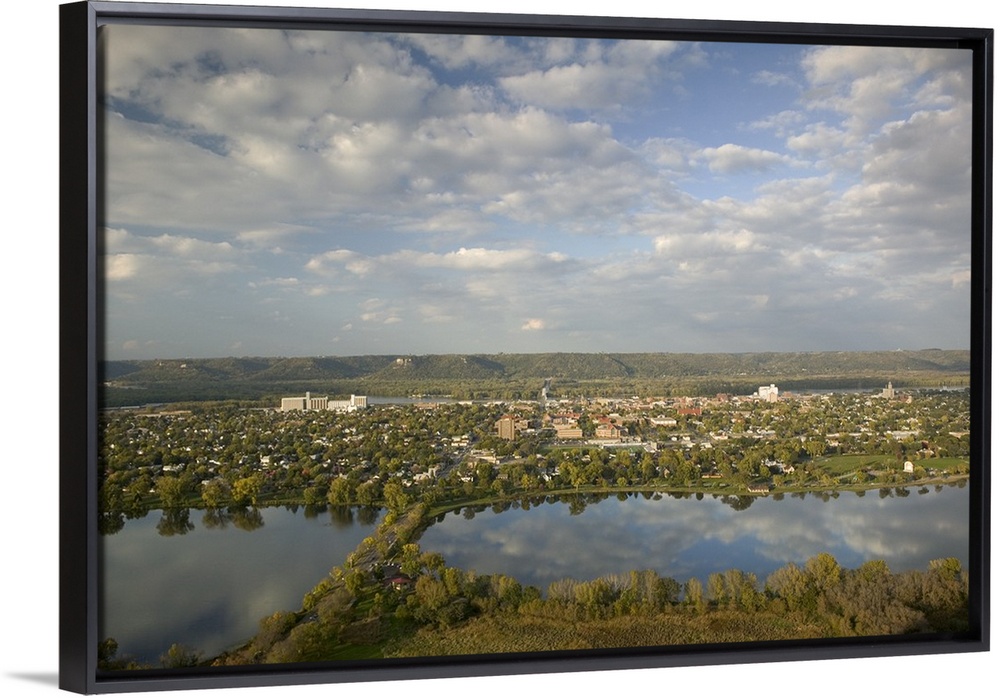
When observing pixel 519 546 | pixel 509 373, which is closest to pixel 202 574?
pixel 519 546

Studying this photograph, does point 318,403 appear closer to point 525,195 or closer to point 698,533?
point 525,195

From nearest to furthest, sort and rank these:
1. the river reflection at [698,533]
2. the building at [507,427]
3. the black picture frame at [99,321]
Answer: the black picture frame at [99,321]
the river reflection at [698,533]
the building at [507,427]

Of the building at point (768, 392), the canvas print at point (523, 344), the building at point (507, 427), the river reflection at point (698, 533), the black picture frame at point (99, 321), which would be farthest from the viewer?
the building at point (768, 392)

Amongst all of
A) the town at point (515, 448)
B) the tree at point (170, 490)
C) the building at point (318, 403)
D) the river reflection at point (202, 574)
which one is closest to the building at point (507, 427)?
the town at point (515, 448)

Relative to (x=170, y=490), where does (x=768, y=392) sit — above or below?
Result: above

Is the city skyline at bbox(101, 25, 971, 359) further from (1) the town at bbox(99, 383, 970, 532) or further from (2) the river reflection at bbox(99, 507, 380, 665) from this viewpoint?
(2) the river reflection at bbox(99, 507, 380, 665)

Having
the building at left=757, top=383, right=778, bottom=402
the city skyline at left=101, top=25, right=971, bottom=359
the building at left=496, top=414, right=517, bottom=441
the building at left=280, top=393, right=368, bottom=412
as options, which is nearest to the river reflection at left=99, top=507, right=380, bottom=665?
the building at left=280, top=393, right=368, bottom=412

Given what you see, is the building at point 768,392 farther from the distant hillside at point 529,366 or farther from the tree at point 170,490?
the tree at point 170,490
